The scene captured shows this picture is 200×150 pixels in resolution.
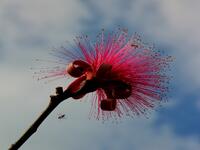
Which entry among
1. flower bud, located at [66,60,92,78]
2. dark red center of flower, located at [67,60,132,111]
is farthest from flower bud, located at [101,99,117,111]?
flower bud, located at [66,60,92,78]

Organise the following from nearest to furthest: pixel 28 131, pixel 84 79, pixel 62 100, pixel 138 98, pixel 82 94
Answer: pixel 28 131 < pixel 62 100 < pixel 82 94 < pixel 84 79 < pixel 138 98

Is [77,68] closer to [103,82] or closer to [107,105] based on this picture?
[103,82]

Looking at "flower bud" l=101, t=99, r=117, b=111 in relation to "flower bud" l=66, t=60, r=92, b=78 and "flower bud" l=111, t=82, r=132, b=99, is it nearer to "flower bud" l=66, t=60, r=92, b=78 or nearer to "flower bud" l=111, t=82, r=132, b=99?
"flower bud" l=111, t=82, r=132, b=99

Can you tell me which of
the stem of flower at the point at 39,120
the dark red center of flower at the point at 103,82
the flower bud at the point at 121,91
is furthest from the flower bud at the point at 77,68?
the stem of flower at the point at 39,120

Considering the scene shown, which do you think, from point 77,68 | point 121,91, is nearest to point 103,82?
point 121,91

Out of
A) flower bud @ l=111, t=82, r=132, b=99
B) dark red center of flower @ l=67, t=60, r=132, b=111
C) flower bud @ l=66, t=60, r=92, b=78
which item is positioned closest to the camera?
dark red center of flower @ l=67, t=60, r=132, b=111

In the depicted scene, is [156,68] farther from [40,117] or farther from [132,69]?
[40,117]

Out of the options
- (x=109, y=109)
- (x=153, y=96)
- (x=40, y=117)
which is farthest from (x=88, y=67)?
(x=40, y=117)

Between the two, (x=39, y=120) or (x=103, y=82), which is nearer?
(x=39, y=120)
